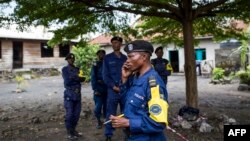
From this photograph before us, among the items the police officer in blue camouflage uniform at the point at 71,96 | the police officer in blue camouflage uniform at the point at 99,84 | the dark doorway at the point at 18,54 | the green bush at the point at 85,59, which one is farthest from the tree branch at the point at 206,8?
the dark doorway at the point at 18,54

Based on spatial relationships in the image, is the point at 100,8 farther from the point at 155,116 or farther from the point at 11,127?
the point at 155,116

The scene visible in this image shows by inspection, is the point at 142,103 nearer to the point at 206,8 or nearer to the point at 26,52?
the point at 206,8

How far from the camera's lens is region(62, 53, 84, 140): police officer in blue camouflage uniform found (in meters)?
7.07

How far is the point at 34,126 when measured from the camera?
Answer: 8.64 meters

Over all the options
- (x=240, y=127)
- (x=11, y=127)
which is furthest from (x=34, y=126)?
(x=240, y=127)

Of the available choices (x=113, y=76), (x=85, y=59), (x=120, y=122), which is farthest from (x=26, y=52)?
(x=120, y=122)

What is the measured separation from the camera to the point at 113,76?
262 inches

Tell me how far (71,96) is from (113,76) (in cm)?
97

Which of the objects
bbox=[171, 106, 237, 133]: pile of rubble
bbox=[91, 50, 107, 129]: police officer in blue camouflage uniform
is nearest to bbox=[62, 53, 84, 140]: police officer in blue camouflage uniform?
bbox=[91, 50, 107, 129]: police officer in blue camouflage uniform

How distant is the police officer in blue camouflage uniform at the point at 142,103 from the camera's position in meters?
3.03

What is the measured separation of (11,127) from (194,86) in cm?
438

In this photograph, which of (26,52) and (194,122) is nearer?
(194,122)

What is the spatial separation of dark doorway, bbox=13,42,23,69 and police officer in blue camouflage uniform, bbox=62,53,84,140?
2471cm

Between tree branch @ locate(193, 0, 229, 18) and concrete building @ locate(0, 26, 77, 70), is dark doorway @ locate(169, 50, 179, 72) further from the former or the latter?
tree branch @ locate(193, 0, 229, 18)
